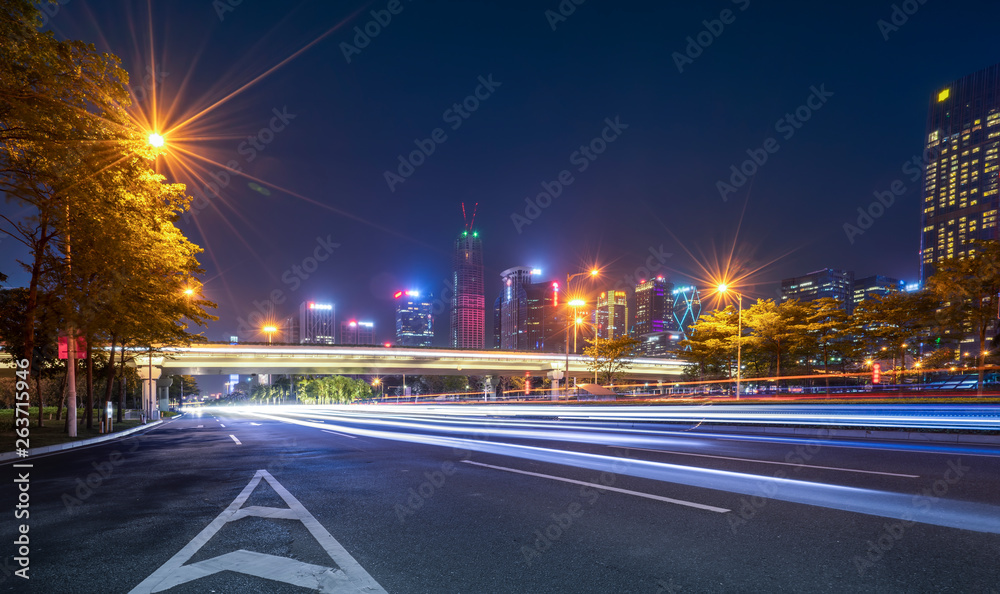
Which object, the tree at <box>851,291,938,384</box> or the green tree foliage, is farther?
the green tree foliage

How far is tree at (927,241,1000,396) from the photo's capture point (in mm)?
29062

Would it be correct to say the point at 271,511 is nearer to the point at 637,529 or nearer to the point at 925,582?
the point at 637,529

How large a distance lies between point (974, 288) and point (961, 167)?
153 m

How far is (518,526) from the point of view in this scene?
5652 millimetres

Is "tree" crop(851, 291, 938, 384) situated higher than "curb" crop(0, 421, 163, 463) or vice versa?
"tree" crop(851, 291, 938, 384)

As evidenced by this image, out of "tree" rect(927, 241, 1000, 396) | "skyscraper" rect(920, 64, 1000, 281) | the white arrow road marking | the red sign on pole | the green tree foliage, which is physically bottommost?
the green tree foliage

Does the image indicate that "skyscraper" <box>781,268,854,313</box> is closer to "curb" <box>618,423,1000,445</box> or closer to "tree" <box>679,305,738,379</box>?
"tree" <box>679,305,738,379</box>

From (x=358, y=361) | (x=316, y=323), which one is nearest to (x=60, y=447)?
(x=358, y=361)

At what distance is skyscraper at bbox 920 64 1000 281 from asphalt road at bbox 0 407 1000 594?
6384 inches

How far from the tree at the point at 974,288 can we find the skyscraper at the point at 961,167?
127935 millimetres

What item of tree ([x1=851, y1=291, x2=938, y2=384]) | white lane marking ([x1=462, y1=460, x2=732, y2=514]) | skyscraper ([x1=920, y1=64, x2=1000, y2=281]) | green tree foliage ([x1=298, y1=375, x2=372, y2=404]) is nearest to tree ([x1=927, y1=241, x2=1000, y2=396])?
tree ([x1=851, y1=291, x2=938, y2=384])

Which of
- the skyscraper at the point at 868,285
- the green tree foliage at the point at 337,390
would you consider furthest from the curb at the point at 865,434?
the skyscraper at the point at 868,285

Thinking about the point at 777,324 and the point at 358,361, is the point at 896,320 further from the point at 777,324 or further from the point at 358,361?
the point at 358,361

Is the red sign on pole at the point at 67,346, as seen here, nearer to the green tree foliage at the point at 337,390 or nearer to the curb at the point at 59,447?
the curb at the point at 59,447
